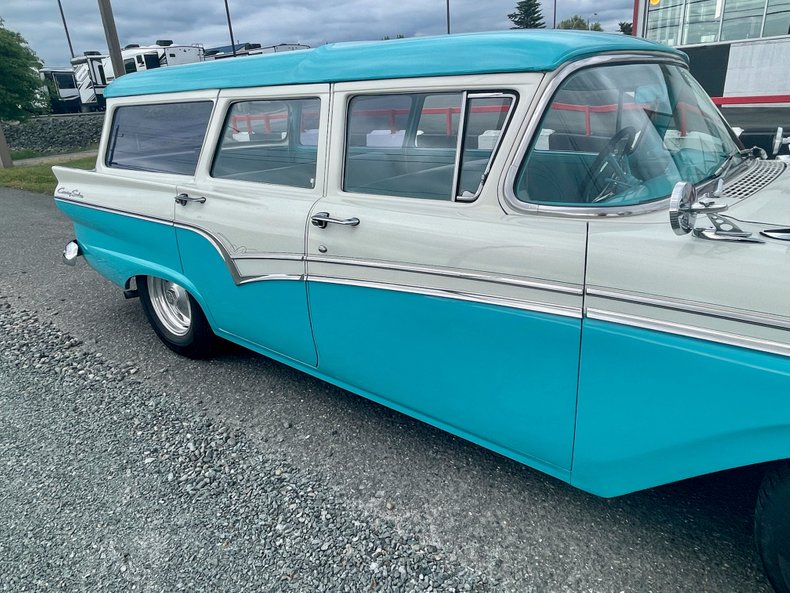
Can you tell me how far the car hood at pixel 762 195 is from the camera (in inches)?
77.2

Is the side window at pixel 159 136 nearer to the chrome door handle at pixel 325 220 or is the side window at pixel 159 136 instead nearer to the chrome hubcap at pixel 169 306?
the chrome hubcap at pixel 169 306

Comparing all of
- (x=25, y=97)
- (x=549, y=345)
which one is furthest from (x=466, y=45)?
(x=25, y=97)

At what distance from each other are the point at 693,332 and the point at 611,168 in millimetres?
699

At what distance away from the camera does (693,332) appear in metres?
1.77

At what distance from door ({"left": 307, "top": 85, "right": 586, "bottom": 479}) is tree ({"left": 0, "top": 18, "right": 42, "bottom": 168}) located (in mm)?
16552

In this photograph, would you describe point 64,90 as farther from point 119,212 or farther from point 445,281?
point 445,281

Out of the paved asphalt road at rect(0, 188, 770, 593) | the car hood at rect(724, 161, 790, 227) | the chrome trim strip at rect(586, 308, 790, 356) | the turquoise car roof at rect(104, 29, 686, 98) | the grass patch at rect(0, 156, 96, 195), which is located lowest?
the paved asphalt road at rect(0, 188, 770, 593)

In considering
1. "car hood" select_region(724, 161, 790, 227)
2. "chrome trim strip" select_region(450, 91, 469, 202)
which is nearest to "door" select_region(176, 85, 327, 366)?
"chrome trim strip" select_region(450, 91, 469, 202)

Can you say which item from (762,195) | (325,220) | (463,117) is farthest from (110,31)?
(762,195)

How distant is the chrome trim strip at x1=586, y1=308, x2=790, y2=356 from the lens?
5.38ft

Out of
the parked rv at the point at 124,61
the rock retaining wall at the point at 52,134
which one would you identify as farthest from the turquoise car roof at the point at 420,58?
the parked rv at the point at 124,61

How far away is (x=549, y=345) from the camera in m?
2.05

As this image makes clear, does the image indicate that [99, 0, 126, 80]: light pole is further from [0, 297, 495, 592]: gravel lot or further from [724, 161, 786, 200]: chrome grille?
[724, 161, 786, 200]: chrome grille

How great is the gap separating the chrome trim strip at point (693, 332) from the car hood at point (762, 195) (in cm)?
45
